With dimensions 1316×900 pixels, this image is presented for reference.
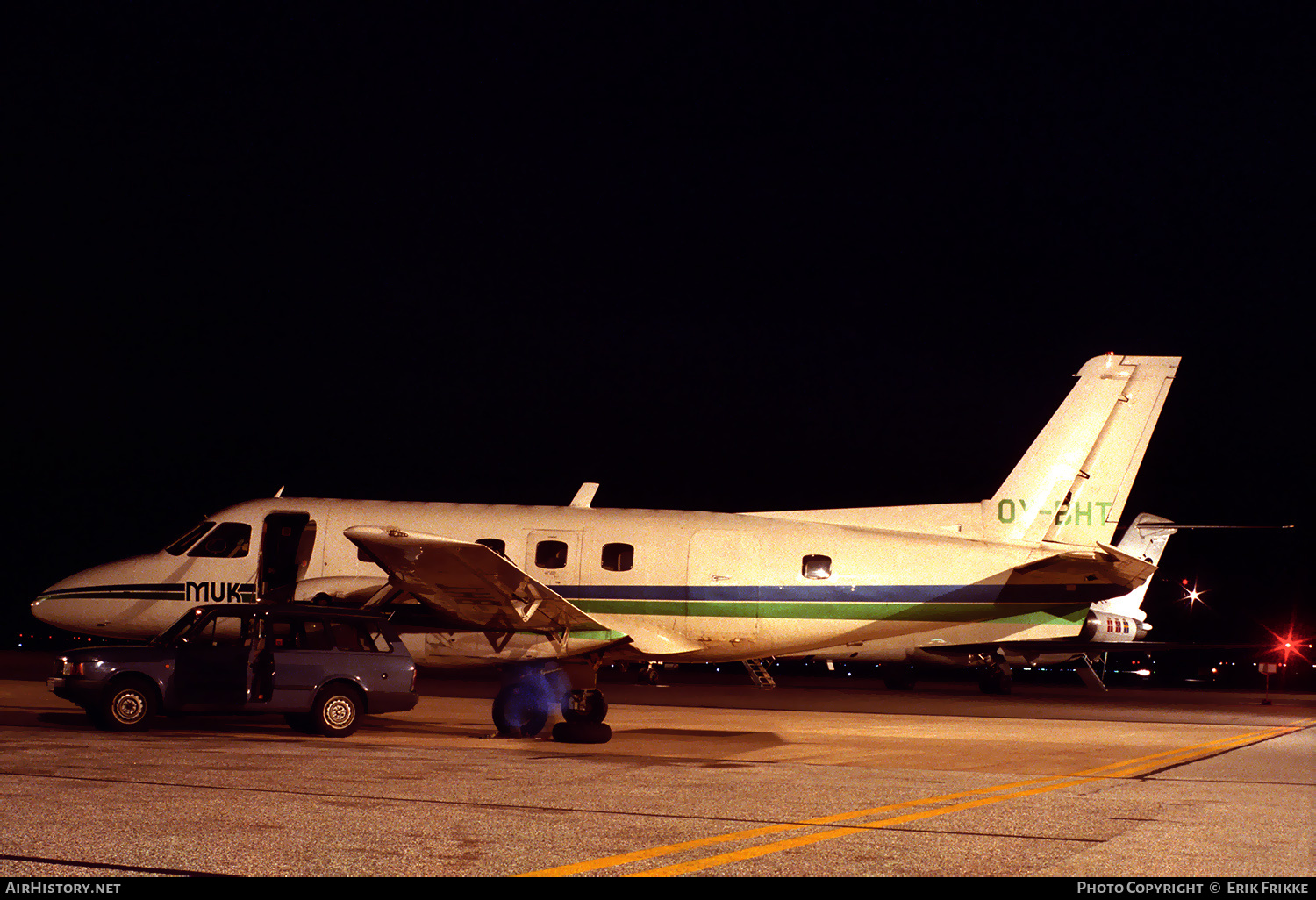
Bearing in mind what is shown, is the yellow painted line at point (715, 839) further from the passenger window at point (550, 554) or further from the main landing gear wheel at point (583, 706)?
the passenger window at point (550, 554)

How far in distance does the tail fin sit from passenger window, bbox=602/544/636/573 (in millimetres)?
6217

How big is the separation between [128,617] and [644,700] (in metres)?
11.3

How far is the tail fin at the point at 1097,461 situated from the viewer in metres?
20.4

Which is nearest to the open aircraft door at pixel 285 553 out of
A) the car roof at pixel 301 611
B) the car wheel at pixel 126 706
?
the car roof at pixel 301 611

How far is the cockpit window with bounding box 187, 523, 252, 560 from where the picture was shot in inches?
782

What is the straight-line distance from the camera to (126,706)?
632 inches

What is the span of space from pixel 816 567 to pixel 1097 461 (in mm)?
5385

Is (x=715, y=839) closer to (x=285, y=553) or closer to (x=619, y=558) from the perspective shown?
(x=619, y=558)

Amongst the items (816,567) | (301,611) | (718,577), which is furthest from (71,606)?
(816,567)

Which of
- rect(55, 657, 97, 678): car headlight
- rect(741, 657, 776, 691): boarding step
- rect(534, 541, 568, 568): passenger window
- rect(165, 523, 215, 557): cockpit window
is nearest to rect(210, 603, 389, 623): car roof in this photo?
rect(55, 657, 97, 678): car headlight

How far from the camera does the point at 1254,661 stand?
57875 mm

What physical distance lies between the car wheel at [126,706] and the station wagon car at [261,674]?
11mm

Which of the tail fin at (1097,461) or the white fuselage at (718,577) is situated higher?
the tail fin at (1097,461)
